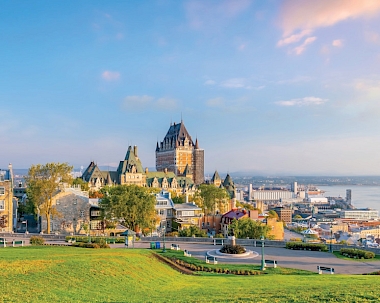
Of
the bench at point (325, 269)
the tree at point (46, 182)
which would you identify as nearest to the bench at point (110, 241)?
the tree at point (46, 182)

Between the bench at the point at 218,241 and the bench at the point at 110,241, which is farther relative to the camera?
the bench at the point at 218,241

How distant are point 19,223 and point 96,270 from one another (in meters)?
43.4

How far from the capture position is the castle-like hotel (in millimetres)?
102381

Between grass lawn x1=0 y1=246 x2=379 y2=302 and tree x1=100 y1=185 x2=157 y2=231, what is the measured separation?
25210 millimetres

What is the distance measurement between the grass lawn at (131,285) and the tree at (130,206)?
82.7 feet

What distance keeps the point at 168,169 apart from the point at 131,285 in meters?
128

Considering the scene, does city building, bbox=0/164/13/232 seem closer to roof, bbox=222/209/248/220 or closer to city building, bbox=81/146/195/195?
roof, bbox=222/209/248/220

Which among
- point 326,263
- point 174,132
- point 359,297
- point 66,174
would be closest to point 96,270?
point 359,297

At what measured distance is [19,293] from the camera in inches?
552

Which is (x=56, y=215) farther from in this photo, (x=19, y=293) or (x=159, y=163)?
(x=159, y=163)

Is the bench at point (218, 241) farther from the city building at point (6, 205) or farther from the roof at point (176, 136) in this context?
the roof at point (176, 136)

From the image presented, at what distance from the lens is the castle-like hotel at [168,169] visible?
10238 centimetres

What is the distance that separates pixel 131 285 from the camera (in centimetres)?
1719

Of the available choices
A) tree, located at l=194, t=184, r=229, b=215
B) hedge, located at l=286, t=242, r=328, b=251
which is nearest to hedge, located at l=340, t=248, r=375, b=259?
hedge, located at l=286, t=242, r=328, b=251
